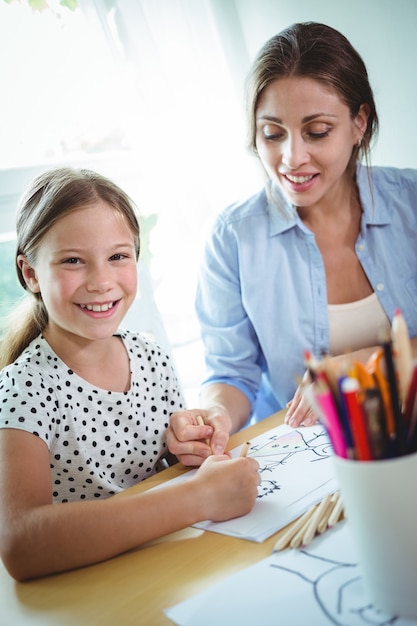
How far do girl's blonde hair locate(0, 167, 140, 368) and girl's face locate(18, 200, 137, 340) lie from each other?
2 centimetres

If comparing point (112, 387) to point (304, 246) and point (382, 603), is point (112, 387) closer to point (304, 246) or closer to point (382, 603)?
point (304, 246)

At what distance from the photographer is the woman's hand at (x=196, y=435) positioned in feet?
3.05

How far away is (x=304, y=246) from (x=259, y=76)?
35 centimetres

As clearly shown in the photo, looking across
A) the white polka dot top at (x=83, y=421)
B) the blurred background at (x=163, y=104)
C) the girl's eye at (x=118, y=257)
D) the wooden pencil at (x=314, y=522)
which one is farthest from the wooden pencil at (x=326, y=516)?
the blurred background at (x=163, y=104)

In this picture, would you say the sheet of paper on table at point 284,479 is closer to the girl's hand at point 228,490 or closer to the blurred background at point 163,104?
the girl's hand at point 228,490

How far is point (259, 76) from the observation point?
121 centimetres

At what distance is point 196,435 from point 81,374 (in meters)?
0.21

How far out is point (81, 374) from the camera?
3.32 ft

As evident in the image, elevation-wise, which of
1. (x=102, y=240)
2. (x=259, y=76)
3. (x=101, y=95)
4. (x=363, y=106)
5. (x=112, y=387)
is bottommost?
(x=112, y=387)

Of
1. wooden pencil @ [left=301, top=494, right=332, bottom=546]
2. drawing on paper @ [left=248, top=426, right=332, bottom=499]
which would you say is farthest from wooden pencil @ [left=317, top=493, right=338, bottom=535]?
drawing on paper @ [left=248, top=426, right=332, bottom=499]

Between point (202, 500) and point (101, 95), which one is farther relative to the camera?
point (101, 95)

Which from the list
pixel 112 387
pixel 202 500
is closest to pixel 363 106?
pixel 112 387

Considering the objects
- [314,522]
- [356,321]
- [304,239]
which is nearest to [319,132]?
[304,239]

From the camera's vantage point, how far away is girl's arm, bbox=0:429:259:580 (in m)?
0.69
